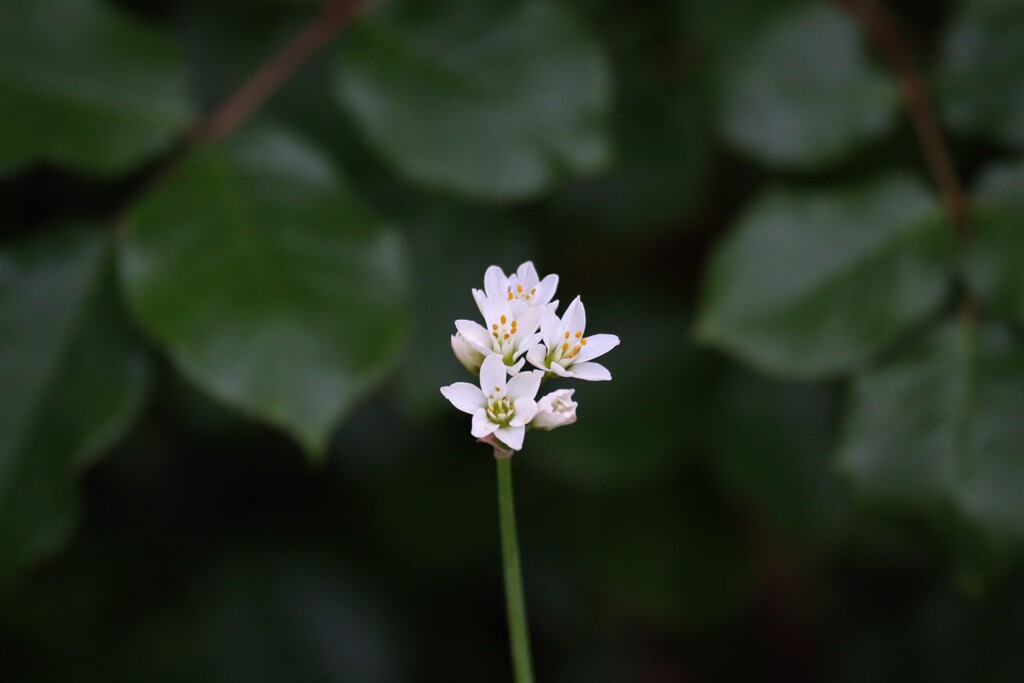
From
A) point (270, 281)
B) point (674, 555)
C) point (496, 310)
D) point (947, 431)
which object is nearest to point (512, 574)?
point (496, 310)

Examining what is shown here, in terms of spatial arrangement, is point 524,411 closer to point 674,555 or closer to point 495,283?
point 495,283

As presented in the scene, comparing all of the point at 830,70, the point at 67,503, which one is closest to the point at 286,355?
the point at 67,503

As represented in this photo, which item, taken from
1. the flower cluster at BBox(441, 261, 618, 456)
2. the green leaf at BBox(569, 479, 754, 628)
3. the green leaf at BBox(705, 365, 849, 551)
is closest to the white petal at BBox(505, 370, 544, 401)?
the flower cluster at BBox(441, 261, 618, 456)

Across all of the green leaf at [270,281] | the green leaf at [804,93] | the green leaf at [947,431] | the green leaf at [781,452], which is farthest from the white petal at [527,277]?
the green leaf at [781,452]

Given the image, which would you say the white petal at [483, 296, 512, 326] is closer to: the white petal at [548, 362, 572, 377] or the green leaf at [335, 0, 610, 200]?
the white petal at [548, 362, 572, 377]

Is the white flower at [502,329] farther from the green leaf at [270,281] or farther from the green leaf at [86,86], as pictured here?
the green leaf at [86,86]

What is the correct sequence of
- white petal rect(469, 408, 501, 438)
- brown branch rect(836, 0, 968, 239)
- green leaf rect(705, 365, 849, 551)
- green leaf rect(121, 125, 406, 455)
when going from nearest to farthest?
white petal rect(469, 408, 501, 438) → green leaf rect(121, 125, 406, 455) → brown branch rect(836, 0, 968, 239) → green leaf rect(705, 365, 849, 551)
